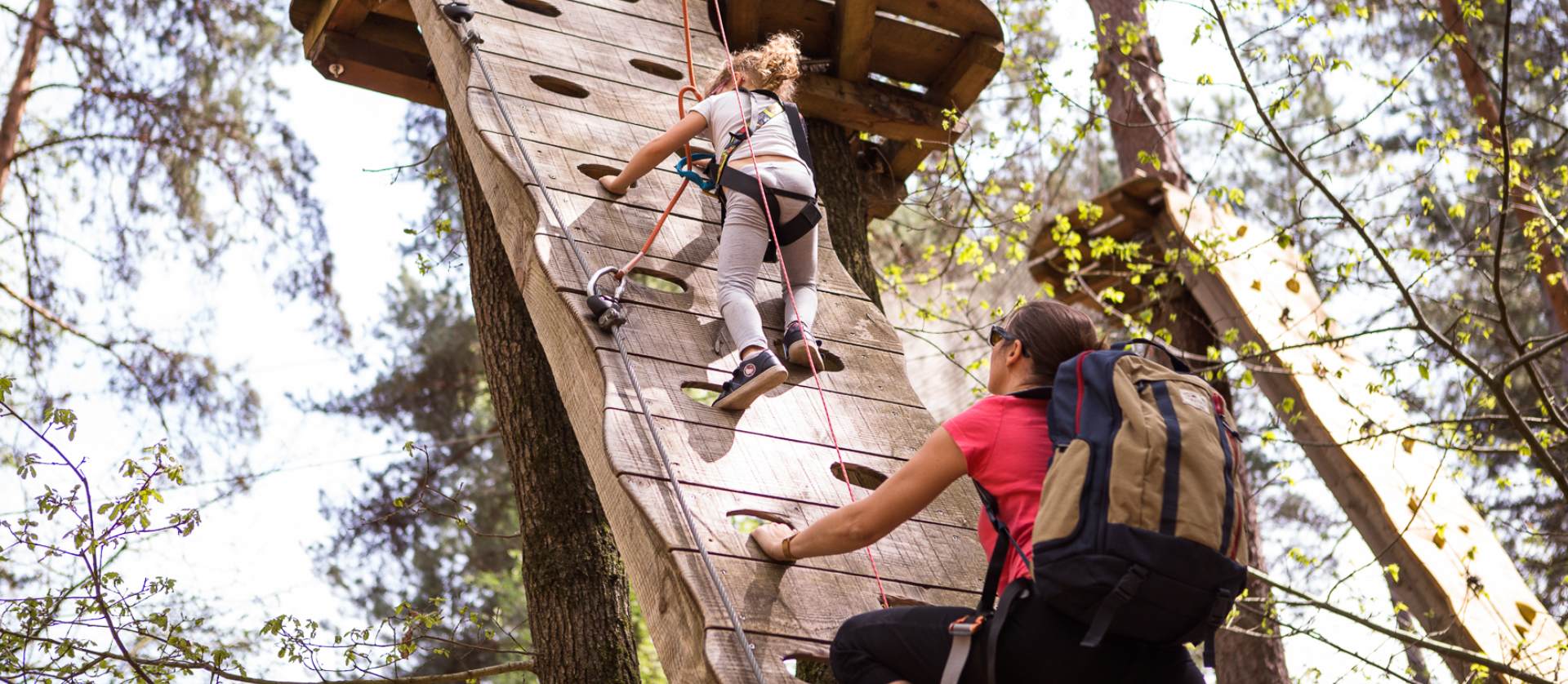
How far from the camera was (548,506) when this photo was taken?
17.6 ft

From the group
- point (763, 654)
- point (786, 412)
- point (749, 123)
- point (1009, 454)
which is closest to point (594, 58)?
point (749, 123)

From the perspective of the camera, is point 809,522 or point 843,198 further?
point 843,198

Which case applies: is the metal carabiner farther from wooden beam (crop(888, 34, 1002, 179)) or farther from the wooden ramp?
wooden beam (crop(888, 34, 1002, 179))

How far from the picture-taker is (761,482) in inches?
142

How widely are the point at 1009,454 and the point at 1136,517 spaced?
367 millimetres

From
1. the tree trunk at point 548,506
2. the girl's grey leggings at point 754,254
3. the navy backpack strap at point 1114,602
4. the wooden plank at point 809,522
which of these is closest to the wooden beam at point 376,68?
the tree trunk at point 548,506

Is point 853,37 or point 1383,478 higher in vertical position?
point 853,37

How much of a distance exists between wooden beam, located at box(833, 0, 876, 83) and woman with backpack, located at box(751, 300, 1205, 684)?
11.2 ft

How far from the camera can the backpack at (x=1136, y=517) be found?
231 centimetres

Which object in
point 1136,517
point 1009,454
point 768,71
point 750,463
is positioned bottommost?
point 1136,517

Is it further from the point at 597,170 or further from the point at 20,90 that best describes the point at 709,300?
the point at 20,90

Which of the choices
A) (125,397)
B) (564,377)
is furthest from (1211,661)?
(125,397)

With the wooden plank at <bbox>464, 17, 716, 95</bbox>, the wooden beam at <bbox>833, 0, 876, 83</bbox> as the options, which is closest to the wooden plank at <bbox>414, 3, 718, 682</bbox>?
the wooden plank at <bbox>464, 17, 716, 95</bbox>

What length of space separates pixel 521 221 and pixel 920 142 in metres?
2.54
